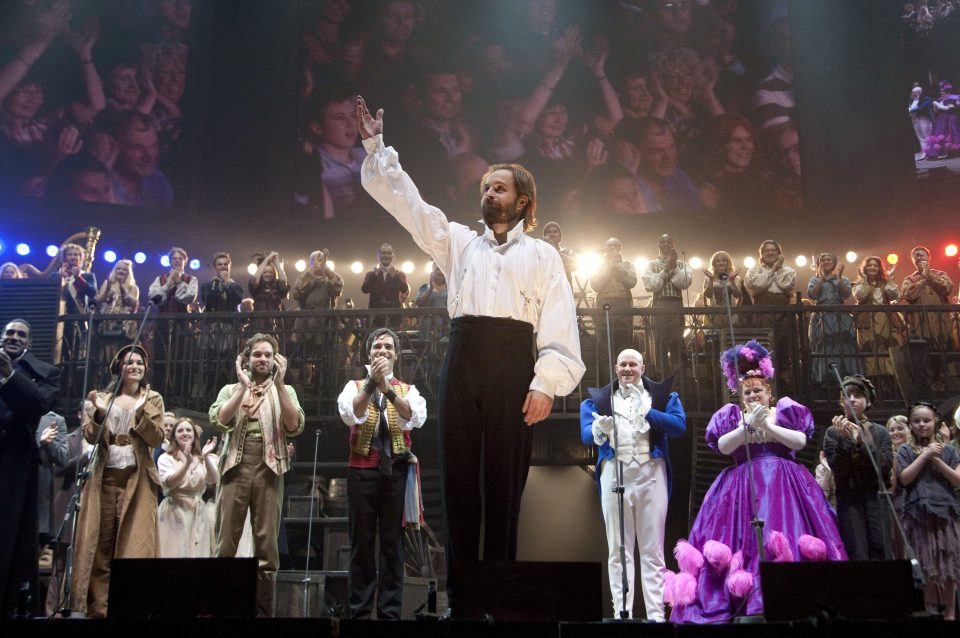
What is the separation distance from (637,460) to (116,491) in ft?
10.1

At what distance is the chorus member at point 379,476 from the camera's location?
465cm

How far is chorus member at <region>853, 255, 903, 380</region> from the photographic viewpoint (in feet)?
28.8

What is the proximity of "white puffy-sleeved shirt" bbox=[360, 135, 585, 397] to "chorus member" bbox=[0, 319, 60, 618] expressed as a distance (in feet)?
8.04

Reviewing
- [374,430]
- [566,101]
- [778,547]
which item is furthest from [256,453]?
[566,101]

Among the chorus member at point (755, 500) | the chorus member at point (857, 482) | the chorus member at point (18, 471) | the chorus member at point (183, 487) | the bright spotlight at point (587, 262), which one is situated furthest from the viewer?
the bright spotlight at point (587, 262)

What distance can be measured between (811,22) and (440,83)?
5790mm

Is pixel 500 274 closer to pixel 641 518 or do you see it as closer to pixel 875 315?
pixel 641 518

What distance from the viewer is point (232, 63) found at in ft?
44.2

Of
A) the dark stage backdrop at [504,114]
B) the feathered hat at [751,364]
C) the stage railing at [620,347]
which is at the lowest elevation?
the feathered hat at [751,364]

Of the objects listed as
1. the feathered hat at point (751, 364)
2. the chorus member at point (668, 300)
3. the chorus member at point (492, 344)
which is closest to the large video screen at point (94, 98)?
the chorus member at point (668, 300)

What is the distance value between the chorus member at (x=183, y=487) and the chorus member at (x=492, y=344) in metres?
3.63

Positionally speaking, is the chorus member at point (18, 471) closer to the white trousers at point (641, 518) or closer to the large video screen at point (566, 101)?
the white trousers at point (641, 518)

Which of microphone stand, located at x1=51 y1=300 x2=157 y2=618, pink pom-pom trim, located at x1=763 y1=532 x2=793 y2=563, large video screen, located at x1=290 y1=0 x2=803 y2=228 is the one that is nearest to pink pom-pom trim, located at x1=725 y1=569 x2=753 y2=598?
pink pom-pom trim, located at x1=763 y1=532 x2=793 y2=563

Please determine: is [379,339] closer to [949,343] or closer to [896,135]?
[949,343]
